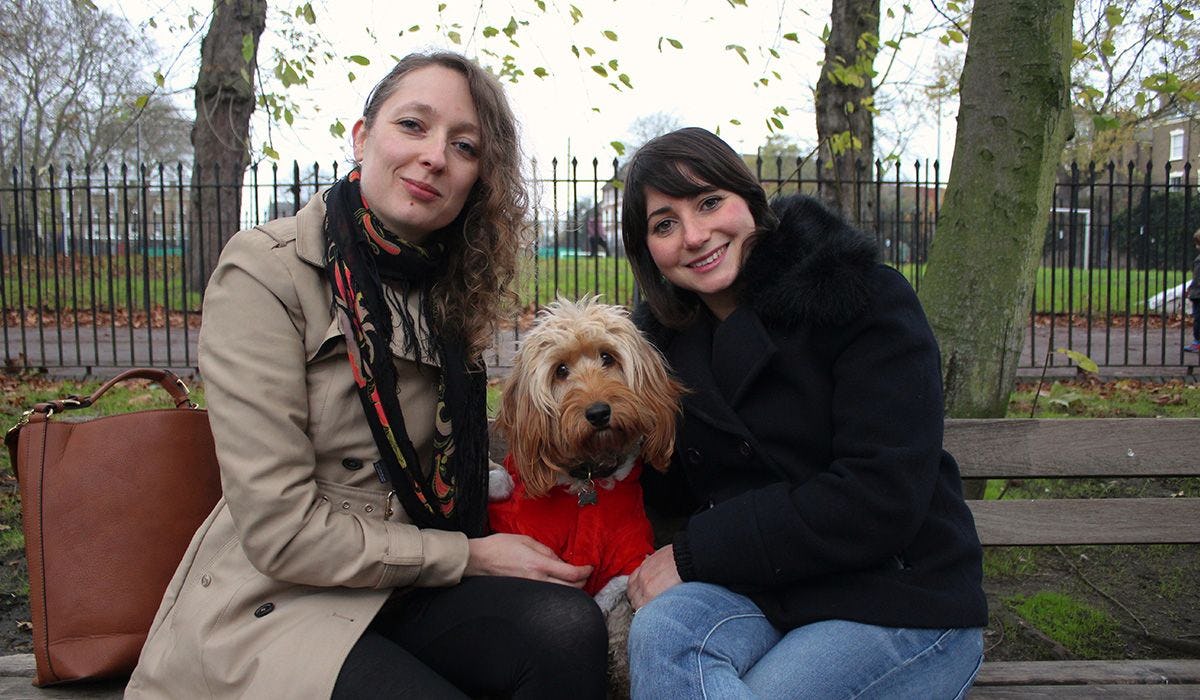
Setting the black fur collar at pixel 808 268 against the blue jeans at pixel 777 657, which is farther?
the black fur collar at pixel 808 268

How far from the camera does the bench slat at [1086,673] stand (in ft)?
8.61

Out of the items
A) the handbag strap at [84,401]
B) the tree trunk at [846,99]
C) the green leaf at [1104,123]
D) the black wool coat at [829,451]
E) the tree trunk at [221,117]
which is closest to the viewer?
the black wool coat at [829,451]

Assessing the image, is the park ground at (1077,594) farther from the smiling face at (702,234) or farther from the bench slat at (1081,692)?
the smiling face at (702,234)

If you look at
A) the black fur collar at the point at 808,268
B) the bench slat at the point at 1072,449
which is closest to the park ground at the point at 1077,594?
the bench slat at the point at 1072,449

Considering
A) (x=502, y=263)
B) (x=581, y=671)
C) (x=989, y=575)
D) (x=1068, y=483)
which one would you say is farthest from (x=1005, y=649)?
(x=502, y=263)

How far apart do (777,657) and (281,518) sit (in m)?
1.16

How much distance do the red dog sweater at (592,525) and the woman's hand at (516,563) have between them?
97 mm

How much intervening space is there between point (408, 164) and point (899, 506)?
4.65 ft

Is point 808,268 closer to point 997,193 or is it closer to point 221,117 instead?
point 997,193

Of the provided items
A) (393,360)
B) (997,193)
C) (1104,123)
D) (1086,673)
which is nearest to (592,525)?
(393,360)

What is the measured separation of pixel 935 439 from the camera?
7.22ft

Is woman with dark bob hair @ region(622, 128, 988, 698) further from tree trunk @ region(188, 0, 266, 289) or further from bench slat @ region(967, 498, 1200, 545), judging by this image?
tree trunk @ region(188, 0, 266, 289)

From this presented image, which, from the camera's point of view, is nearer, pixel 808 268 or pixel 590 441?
pixel 808 268

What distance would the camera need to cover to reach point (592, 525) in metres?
2.59
